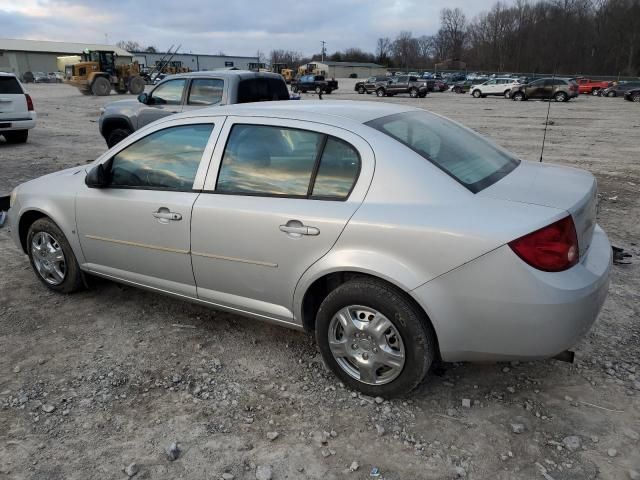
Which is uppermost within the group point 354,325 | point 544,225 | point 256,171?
point 256,171

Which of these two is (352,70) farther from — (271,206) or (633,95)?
(271,206)

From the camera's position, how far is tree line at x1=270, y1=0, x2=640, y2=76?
8162 centimetres

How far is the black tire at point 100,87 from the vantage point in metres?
34.6

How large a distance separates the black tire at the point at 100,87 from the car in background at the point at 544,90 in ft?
95.7

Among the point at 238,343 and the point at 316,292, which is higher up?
the point at 316,292

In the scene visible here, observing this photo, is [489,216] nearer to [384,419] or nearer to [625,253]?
[384,419]

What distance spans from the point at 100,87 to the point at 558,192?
123ft

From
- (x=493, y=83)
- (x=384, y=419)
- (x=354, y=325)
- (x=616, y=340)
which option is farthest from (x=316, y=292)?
(x=493, y=83)

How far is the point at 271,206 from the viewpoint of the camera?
10.1 feet

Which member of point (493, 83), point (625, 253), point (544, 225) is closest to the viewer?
point (544, 225)

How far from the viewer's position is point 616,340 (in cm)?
357

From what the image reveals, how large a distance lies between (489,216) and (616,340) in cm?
180

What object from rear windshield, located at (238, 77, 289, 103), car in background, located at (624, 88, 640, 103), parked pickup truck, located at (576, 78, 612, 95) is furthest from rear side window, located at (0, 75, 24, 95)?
parked pickup truck, located at (576, 78, 612, 95)

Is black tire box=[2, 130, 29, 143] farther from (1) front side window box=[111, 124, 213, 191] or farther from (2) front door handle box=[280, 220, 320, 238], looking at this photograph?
(2) front door handle box=[280, 220, 320, 238]
